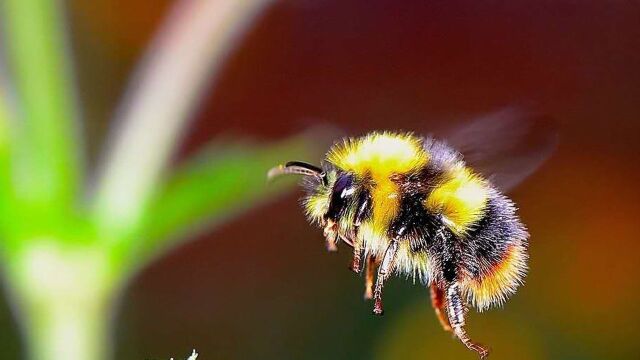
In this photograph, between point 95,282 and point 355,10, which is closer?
point 95,282

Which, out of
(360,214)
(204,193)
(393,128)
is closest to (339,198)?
(360,214)

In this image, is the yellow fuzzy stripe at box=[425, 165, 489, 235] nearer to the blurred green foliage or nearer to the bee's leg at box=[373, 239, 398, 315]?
the bee's leg at box=[373, 239, 398, 315]

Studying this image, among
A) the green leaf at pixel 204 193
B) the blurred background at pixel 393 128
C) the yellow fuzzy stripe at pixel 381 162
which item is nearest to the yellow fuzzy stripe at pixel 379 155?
the yellow fuzzy stripe at pixel 381 162

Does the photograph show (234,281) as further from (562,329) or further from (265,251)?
(562,329)

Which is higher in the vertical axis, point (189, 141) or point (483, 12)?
point (483, 12)

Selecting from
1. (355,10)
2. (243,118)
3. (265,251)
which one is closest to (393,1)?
(355,10)

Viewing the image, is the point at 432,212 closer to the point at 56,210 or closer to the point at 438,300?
the point at 438,300

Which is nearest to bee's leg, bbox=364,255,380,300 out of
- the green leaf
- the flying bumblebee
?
the flying bumblebee

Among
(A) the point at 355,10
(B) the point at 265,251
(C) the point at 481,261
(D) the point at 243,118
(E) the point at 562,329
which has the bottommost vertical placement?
(C) the point at 481,261
